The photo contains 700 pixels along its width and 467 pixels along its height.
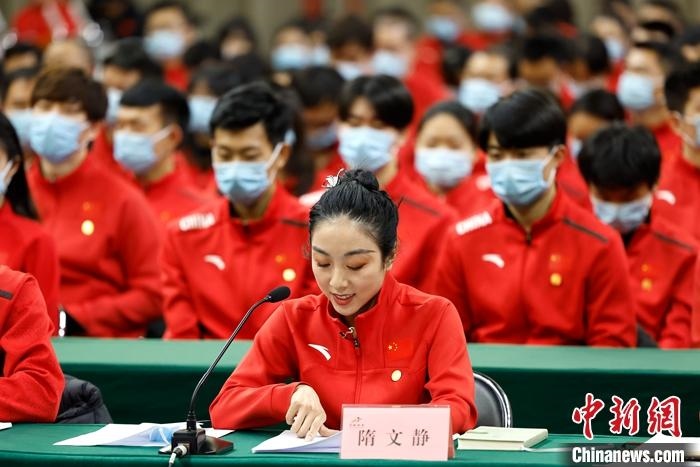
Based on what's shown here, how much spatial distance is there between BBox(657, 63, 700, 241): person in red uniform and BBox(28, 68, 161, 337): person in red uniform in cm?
218

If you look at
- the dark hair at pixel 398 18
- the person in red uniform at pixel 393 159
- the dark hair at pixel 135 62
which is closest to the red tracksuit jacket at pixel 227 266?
the person in red uniform at pixel 393 159

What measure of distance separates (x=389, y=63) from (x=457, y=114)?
430 centimetres

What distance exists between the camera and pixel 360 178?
333cm

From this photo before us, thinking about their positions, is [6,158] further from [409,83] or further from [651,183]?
[409,83]

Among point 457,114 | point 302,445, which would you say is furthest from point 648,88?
point 302,445

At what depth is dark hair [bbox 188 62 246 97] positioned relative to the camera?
298 inches

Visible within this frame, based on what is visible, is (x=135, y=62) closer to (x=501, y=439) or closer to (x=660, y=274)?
(x=660, y=274)

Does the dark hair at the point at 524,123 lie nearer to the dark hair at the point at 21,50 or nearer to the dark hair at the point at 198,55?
the dark hair at the point at 21,50

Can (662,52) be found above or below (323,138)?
above

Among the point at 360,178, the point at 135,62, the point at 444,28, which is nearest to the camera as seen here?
the point at 360,178

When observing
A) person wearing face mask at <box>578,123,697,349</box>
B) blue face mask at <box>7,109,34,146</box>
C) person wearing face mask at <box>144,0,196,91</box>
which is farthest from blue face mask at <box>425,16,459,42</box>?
person wearing face mask at <box>578,123,697,349</box>

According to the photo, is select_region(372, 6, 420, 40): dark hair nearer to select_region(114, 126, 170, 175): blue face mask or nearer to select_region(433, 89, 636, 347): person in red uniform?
select_region(114, 126, 170, 175): blue face mask

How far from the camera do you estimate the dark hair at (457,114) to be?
20.1ft

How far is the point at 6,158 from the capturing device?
14.4 ft
